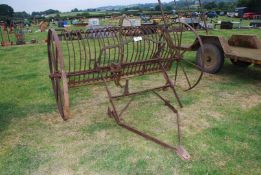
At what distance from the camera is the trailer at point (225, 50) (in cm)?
604

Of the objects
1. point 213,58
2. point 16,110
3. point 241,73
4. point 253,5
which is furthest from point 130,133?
point 253,5

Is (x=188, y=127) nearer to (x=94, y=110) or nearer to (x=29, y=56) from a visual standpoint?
(x=94, y=110)

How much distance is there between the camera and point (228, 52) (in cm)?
609

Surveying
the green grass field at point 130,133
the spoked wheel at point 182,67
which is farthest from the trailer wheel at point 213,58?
the green grass field at point 130,133

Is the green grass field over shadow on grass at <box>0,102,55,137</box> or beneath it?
beneath

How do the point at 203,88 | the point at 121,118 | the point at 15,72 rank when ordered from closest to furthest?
the point at 121,118 → the point at 203,88 → the point at 15,72

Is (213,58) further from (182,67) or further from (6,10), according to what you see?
(6,10)

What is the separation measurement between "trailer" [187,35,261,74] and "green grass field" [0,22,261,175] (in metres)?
0.57

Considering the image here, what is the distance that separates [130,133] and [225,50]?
11.0 ft

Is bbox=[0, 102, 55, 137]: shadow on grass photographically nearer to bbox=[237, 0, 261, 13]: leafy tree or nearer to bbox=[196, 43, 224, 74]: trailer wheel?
bbox=[196, 43, 224, 74]: trailer wheel

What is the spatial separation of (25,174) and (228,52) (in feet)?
15.8

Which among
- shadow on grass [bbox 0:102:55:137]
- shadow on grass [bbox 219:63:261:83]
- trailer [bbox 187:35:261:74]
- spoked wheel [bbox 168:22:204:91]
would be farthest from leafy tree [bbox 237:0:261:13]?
A: shadow on grass [bbox 0:102:55:137]

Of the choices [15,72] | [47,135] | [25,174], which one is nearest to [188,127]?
[47,135]

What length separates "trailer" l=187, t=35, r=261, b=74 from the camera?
6.04 metres
